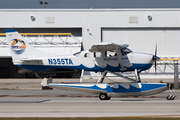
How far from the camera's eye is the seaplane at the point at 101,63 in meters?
14.5

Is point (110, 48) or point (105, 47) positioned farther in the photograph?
point (110, 48)

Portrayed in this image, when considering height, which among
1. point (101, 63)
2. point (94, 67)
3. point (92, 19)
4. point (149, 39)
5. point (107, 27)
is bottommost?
point (94, 67)

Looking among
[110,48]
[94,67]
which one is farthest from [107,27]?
[110,48]

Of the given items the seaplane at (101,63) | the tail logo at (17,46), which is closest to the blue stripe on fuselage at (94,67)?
the seaplane at (101,63)

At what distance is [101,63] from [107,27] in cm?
2211

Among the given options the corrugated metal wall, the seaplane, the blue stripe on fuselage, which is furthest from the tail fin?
the corrugated metal wall

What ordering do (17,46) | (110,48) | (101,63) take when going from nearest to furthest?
(110,48)
(101,63)
(17,46)

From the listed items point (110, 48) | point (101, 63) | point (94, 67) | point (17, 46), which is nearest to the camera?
point (110, 48)

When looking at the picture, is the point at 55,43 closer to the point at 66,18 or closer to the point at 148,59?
the point at 66,18

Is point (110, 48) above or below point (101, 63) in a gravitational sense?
above

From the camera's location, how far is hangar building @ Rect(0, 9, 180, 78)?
3766cm

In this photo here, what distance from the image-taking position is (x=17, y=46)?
18188 millimetres

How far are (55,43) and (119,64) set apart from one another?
22999mm

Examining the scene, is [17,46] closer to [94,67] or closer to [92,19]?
[94,67]
